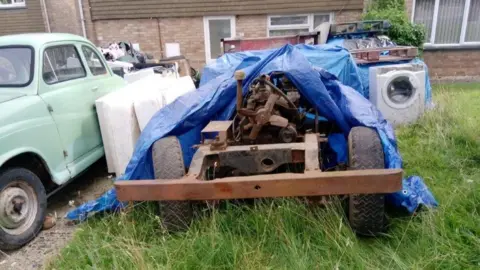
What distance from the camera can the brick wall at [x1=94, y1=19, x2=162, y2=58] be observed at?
11.1 m

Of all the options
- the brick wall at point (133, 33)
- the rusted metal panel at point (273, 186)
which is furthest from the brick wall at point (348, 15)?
the rusted metal panel at point (273, 186)

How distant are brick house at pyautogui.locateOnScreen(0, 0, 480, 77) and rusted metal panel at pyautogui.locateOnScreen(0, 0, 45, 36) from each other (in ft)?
0.11

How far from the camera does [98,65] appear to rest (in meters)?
4.83

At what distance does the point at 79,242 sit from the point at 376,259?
2.28 meters

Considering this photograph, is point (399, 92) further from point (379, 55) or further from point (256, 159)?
point (256, 159)

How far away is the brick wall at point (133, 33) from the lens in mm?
11117

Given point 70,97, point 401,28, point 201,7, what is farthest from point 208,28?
point 70,97

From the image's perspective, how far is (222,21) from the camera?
1092 centimetres

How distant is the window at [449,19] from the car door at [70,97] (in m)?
9.46

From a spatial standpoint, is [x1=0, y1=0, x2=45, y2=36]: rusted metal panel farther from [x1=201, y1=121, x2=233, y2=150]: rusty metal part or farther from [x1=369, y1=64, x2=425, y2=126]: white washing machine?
[x1=201, y1=121, x2=233, y2=150]: rusty metal part

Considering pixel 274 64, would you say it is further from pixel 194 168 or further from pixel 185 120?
pixel 194 168

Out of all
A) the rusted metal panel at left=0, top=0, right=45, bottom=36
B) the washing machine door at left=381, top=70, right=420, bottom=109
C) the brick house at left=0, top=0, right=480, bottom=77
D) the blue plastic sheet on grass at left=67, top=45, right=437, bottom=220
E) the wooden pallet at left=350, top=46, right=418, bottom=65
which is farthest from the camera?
the rusted metal panel at left=0, top=0, right=45, bottom=36

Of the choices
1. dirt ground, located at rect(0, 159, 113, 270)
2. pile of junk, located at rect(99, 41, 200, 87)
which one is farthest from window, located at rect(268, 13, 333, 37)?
dirt ground, located at rect(0, 159, 113, 270)

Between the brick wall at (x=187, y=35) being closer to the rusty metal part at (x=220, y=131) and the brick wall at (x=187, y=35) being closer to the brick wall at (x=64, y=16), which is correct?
the brick wall at (x=64, y=16)
